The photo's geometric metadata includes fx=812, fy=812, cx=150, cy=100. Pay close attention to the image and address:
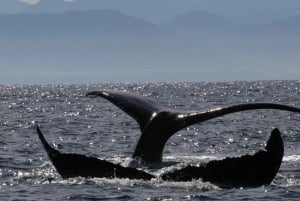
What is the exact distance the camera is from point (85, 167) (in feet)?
51.4

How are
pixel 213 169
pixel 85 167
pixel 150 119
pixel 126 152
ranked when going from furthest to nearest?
1. pixel 126 152
2. pixel 150 119
3. pixel 85 167
4. pixel 213 169

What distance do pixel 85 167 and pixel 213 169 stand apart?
2.50 m

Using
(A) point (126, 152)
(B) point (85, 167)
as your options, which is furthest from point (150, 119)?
(A) point (126, 152)

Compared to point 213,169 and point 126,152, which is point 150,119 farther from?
point 126,152

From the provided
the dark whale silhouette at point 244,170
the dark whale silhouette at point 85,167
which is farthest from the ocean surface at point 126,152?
the dark whale silhouette at point 85,167

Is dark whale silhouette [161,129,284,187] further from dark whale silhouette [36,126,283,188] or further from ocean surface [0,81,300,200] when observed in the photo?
ocean surface [0,81,300,200]

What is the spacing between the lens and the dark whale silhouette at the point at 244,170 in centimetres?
1419

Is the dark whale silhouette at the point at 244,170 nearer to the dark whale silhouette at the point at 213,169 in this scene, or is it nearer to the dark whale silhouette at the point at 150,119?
the dark whale silhouette at the point at 213,169

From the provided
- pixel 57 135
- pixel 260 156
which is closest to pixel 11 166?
pixel 260 156

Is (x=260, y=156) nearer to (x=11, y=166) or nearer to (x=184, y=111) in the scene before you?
(x=184, y=111)

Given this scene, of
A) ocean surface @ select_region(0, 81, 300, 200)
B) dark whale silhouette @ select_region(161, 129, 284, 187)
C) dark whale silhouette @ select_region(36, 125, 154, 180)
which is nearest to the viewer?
dark whale silhouette @ select_region(161, 129, 284, 187)

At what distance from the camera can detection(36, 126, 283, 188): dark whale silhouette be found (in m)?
14.2

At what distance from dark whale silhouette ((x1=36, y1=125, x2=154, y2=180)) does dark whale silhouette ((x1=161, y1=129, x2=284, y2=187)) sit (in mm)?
844

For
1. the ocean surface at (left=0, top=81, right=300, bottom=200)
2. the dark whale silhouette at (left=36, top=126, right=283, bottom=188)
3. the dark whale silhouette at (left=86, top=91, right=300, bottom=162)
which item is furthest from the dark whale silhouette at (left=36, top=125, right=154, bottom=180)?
the dark whale silhouette at (left=86, top=91, right=300, bottom=162)
